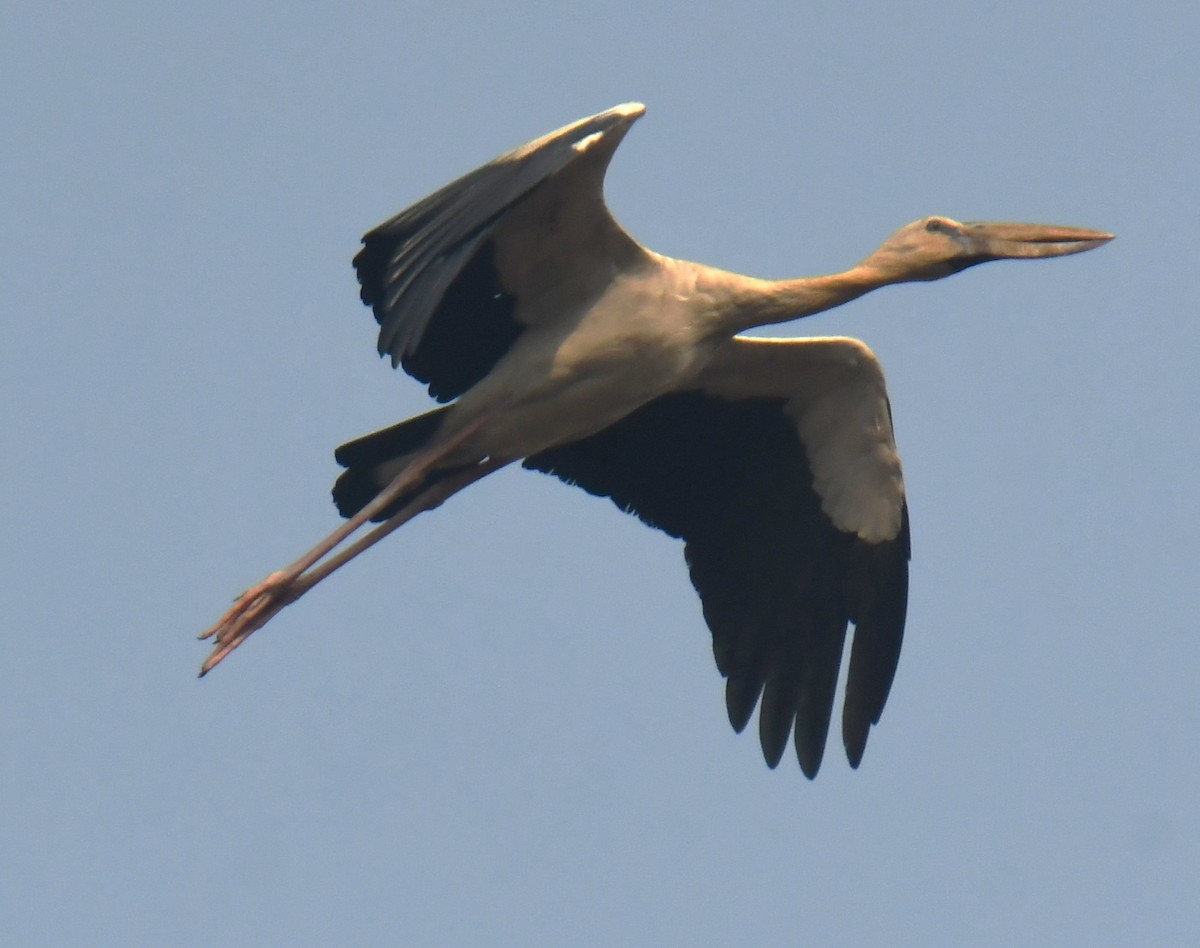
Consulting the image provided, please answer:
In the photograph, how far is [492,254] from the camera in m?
10.4

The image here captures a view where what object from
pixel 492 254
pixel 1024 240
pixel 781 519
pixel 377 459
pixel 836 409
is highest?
pixel 492 254

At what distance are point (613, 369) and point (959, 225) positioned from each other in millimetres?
1738

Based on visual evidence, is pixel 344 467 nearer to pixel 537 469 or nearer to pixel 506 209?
pixel 537 469

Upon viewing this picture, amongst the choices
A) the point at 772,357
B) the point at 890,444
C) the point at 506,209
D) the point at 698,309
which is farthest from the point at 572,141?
the point at 890,444

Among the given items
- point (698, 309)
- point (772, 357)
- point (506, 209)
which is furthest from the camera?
point (772, 357)

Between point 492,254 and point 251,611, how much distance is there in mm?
1850

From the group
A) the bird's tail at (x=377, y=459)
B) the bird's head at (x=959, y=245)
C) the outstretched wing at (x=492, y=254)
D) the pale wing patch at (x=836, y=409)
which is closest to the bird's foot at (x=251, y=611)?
the bird's tail at (x=377, y=459)

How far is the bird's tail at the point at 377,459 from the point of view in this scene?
10.8m

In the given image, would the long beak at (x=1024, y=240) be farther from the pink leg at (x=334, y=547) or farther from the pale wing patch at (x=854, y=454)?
→ the pink leg at (x=334, y=547)

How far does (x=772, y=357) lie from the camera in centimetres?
1109

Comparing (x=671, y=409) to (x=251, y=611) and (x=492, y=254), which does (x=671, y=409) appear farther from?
(x=251, y=611)

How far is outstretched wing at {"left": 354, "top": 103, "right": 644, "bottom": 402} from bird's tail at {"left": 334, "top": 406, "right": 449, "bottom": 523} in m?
0.17

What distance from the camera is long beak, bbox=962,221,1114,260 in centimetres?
1082

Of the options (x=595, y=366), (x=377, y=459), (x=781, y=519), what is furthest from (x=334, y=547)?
(x=781, y=519)
